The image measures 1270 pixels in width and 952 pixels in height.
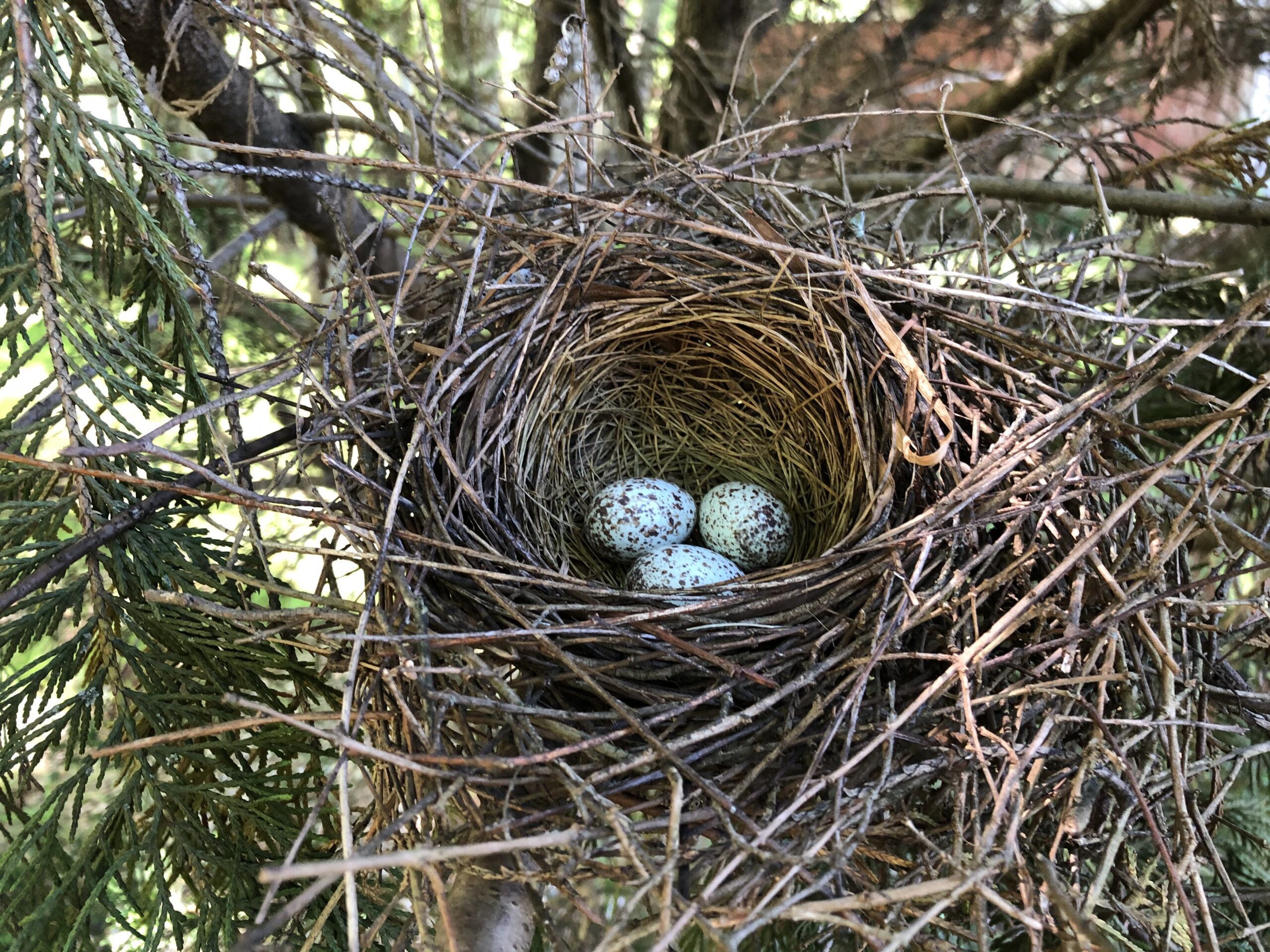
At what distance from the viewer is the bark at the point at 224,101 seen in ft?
3.73

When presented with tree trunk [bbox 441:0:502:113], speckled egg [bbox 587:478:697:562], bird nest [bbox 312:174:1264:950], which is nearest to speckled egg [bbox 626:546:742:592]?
speckled egg [bbox 587:478:697:562]

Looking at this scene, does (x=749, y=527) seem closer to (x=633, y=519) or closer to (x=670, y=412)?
(x=633, y=519)

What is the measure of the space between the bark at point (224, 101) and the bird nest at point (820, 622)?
1.10 feet

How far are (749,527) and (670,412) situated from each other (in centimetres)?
32

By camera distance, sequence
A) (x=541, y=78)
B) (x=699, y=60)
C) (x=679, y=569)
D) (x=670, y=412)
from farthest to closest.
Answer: (x=699, y=60) < (x=541, y=78) < (x=670, y=412) < (x=679, y=569)

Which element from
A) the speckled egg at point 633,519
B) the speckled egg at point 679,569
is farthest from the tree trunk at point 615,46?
the speckled egg at point 679,569

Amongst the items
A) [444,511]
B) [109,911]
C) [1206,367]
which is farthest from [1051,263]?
[109,911]

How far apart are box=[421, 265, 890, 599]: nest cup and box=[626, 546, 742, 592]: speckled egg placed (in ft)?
0.28

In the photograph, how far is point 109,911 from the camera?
2.73 feet

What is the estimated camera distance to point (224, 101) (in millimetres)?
1342

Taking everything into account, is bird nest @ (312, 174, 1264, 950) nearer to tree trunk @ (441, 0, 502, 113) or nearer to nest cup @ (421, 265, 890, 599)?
nest cup @ (421, 265, 890, 599)

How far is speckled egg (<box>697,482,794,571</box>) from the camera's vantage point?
1.45 metres

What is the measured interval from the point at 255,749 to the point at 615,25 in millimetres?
1615

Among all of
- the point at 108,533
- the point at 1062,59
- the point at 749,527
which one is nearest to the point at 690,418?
the point at 749,527
